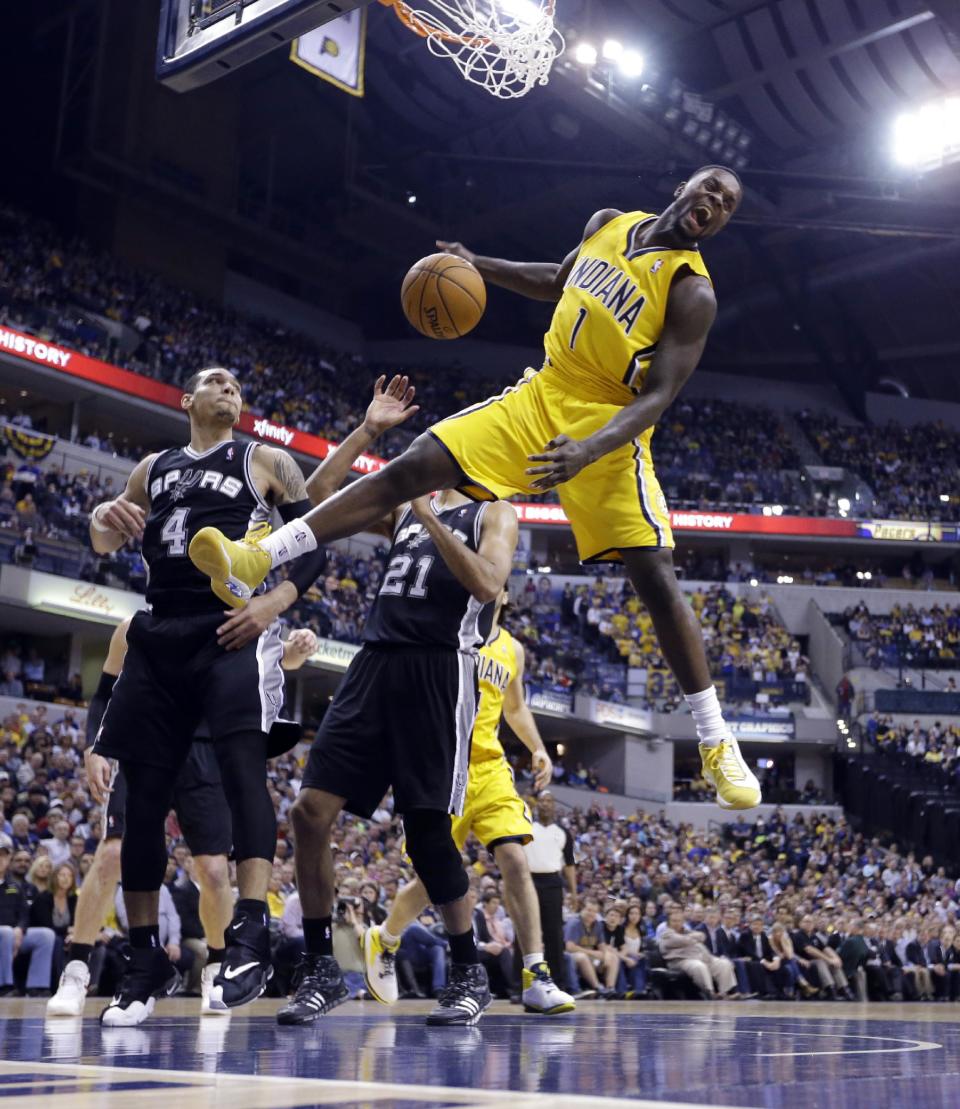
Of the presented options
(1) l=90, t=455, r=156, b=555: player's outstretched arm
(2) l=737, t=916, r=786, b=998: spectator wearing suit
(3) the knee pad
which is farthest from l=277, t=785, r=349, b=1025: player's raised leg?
(2) l=737, t=916, r=786, b=998: spectator wearing suit

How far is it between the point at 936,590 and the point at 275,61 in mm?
23691

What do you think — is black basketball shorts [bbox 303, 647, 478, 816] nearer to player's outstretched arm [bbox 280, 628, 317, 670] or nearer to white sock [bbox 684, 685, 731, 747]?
player's outstretched arm [bbox 280, 628, 317, 670]

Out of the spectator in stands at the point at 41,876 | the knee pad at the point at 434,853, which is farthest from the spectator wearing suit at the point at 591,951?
the knee pad at the point at 434,853

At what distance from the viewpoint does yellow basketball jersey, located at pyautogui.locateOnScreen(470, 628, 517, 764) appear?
6.39m

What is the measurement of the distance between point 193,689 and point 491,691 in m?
2.38

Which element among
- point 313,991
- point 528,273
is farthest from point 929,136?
point 313,991

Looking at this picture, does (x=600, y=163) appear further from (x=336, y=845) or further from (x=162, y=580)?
(x=162, y=580)

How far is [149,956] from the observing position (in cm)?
468

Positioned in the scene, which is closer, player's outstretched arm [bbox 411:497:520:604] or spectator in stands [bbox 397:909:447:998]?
player's outstretched arm [bbox 411:497:520:604]

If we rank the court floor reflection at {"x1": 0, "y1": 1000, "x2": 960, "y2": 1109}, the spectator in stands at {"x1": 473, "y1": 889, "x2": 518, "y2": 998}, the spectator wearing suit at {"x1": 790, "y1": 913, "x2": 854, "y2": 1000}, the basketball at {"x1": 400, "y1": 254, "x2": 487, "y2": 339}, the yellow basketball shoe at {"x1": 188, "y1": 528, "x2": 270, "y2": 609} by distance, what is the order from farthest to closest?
1. the spectator wearing suit at {"x1": 790, "y1": 913, "x2": 854, "y2": 1000}
2. the spectator in stands at {"x1": 473, "y1": 889, "x2": 518, "y2": 998}
3. the basketball at {"x1": 400, "y1": 254, "x2": 487, "y2": 339}
4. the yellow basketball shoe at {"x1": 188, "y1": 528, "x2": 270, "y2": 609}
5. the court floor reflection at {"x1": 0, "y1": 1000, "x2": 960, "y2": 1109}

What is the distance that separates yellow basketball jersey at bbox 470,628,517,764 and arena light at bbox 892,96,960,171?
2867 cm

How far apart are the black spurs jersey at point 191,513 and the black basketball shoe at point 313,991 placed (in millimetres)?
1316

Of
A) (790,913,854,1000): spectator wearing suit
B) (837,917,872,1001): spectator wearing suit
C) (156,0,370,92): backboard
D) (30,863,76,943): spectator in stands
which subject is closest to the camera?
(156,0,370,92): backboard

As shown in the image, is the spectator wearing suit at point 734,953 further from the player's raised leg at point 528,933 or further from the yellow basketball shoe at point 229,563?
the yellow basketball shoe at point 229,563
